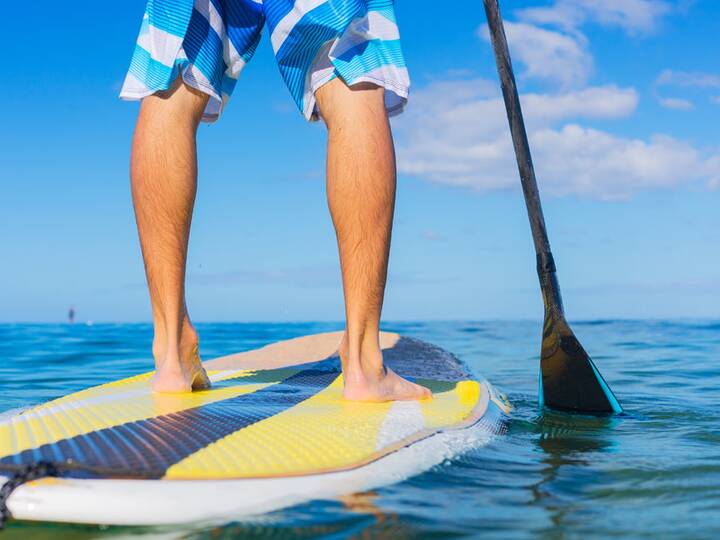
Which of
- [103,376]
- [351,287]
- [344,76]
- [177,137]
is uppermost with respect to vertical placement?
[344,76]

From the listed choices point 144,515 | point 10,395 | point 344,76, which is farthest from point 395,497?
point 10,395

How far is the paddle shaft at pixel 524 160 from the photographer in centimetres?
291

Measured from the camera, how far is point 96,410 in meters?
1.94

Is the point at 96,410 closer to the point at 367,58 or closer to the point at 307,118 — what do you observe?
the point at 307,118

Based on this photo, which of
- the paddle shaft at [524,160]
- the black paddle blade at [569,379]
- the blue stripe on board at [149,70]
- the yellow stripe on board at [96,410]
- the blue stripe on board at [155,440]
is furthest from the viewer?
the paddle shaft at [524,160]

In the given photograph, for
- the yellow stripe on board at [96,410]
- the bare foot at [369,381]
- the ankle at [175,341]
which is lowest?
the yellow stripe on board at [96,410]

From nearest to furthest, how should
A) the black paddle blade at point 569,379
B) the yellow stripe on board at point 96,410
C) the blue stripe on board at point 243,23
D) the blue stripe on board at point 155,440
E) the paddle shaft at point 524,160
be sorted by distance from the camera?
1. the blue stripe on board at point 155,440
2. the yellow stripe on board at point 96,410
3. the blue stripe on board at point 243,23
4. the black paddle blade at point 569,379
5. the paddle shaft at point 524,160

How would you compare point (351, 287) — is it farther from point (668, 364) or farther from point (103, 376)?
point (668, 364)

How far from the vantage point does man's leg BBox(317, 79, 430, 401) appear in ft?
6.50

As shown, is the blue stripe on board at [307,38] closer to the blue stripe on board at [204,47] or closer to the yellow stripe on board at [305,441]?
the blue stripe on board at [204,47]

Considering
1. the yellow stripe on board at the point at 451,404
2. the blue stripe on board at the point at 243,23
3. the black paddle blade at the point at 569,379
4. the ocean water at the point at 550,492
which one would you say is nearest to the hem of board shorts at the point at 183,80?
the blue stripe on board at the point at 243,23

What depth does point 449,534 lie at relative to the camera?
1.21 metres

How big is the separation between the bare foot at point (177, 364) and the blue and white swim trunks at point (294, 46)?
0.71m

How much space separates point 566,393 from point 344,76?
1442 millimetres
